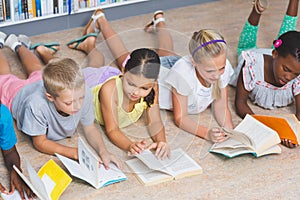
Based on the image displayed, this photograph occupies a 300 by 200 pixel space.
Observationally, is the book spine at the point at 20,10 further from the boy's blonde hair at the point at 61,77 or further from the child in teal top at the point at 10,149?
the child in teal top at the point at 10,149

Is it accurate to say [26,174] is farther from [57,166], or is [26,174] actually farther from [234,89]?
[234,89]

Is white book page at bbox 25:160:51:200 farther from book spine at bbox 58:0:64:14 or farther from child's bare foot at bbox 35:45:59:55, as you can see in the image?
book spine at bbox 58:0:64:14

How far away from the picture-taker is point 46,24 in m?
2.83

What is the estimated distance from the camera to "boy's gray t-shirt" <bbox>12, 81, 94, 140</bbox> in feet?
6.31

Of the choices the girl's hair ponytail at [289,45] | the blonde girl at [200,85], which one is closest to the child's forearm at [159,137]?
the blonde girl at [200,85]

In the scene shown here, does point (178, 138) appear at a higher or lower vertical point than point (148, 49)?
lower

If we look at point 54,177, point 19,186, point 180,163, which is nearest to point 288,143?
point 180,163

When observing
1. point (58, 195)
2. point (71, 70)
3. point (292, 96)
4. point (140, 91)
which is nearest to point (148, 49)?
point (140, 91)

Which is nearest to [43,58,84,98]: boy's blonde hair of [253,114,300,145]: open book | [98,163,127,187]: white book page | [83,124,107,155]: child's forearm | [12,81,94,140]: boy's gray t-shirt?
[12,81,94,140]: boy's gray t-shirt

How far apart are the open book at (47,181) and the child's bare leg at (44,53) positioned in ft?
2.45

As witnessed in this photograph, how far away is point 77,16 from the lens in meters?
2.90

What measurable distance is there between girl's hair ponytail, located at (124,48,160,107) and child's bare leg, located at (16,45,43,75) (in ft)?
1.98

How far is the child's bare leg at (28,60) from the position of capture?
7.68 feet

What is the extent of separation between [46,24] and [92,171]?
120 centimetres
